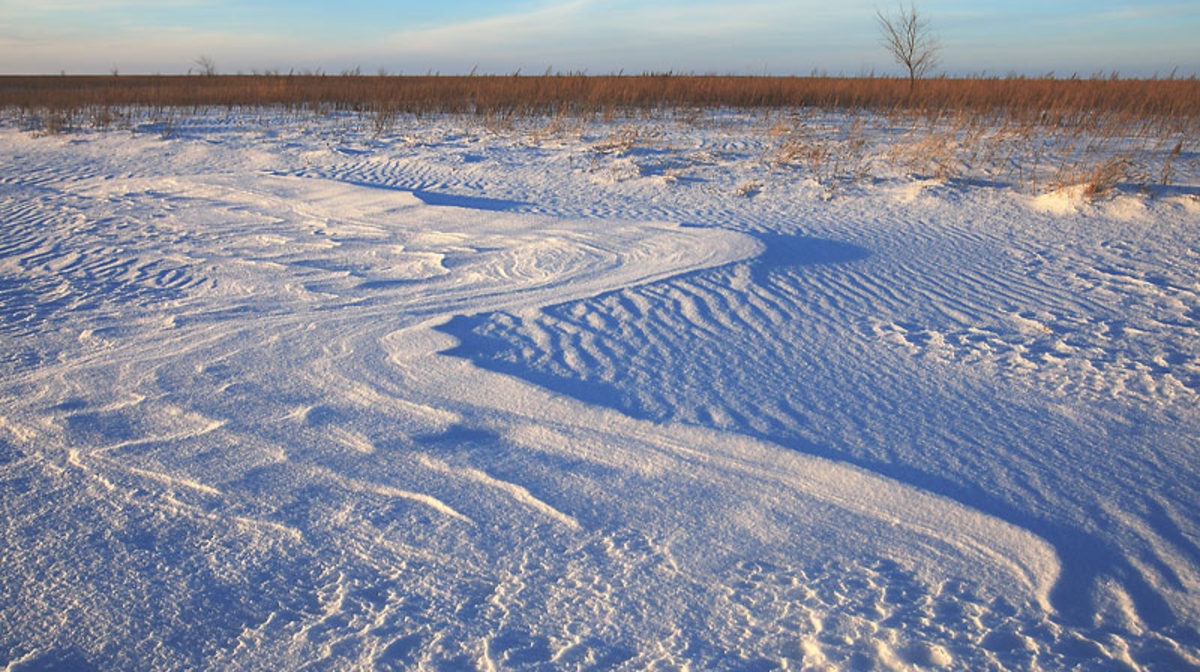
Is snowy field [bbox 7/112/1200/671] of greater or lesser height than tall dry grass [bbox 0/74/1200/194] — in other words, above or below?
below

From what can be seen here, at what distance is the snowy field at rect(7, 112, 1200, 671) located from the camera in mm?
1889

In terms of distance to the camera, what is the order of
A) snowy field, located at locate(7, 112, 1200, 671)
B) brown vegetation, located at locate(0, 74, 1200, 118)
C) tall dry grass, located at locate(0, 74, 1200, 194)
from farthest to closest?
brown vegetation, located at locate(0, 74, 1200, 118), tall dry grass, located at locate(0, 74, 1200, 194), snowy field, located at locate(7, 112, 1200, 671)

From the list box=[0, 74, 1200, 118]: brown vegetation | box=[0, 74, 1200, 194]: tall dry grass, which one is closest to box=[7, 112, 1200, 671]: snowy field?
box=[0, 74, 1200, 194]: tall dry grass

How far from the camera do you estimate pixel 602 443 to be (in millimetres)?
2779

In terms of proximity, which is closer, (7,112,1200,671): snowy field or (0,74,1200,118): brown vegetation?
(7,112,1200,671): snowy field

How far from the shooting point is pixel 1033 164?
7426 millimetres

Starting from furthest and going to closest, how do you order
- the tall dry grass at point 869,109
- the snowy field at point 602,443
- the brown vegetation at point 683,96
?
the brown vegetation at point 683,96
the tall dry grass at point 869,109
the snowy field at point 602,443

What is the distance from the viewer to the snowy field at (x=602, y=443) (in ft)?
6.20

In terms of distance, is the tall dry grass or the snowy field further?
the tall dry grass

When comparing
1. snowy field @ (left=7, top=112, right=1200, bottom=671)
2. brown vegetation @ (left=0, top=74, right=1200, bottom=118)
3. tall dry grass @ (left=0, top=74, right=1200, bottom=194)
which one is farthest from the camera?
brown vegetation @ (left=0, top=74, right=1200, bottom=118)

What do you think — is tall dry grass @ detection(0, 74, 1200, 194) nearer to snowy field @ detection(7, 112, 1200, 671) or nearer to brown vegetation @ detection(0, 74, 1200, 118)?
brown vegetation @ detection(0, 74, 1200, 118)

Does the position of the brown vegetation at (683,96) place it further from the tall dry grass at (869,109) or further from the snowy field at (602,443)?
the snowy field at (602,443)

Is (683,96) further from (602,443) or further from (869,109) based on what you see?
(602,443)

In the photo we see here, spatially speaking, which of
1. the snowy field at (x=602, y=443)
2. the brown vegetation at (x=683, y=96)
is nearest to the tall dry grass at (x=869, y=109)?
the brown vegetation at (x=683, y=96)
